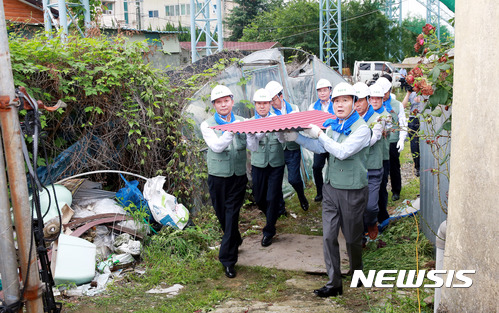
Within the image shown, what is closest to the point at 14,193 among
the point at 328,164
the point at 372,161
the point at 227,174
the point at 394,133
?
the point at 227,174

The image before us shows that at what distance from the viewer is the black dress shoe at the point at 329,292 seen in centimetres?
473

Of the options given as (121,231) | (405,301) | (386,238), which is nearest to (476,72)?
(405,301)

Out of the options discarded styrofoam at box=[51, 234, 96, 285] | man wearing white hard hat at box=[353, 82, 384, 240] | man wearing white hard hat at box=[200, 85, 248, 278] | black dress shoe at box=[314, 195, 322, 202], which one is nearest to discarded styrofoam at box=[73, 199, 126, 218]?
discarded styrofoam at box=[51, 234, 96, 285]

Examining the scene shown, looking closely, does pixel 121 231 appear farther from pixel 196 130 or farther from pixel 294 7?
pixel 294 7

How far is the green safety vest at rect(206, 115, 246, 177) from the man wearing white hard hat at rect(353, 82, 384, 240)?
145 cm

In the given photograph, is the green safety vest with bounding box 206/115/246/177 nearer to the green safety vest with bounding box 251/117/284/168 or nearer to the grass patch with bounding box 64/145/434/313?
the green safety vest with bounding box 251/117/284/168

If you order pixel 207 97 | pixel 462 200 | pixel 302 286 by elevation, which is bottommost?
pixel 302 286

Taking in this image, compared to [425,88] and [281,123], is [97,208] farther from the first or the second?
[425,88]

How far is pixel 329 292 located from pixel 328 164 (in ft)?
3.95

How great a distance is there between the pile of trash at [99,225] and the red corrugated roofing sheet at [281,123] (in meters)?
1.78

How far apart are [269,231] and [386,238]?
4.76 ft

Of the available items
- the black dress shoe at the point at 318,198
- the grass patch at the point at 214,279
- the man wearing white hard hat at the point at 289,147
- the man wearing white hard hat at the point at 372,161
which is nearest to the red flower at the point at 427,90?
Result: the grass patch at the point at 214,279

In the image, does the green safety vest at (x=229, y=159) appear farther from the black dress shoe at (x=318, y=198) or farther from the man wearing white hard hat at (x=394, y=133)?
the black dress shoe at (x=318, y=198)

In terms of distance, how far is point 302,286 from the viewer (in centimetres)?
510
